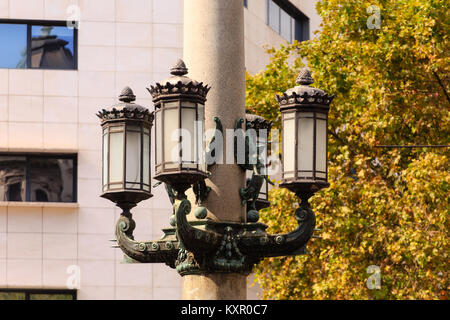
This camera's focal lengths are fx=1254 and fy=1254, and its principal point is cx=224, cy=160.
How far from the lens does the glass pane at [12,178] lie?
30031 mm

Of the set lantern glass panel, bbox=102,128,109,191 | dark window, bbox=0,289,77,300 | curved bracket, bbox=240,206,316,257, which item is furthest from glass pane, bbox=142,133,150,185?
dark window, bbox=0,289,77,300

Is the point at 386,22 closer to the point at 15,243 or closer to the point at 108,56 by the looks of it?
the point at 108,56

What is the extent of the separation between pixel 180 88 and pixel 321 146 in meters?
1.34

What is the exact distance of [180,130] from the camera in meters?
9.36

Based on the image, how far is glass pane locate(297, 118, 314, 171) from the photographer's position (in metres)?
9.95

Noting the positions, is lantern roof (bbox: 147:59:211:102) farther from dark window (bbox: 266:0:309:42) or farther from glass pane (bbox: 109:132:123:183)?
dark window (bbox: 266:0:309:42)

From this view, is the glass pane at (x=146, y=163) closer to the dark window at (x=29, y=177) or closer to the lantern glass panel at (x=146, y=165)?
the lantern glass panel at (x=146, y=165)

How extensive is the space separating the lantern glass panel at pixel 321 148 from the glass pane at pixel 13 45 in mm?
21492

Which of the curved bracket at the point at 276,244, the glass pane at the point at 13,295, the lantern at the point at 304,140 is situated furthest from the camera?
the glass pane at the point at 13,295

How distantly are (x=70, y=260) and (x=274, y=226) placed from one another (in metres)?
6.47

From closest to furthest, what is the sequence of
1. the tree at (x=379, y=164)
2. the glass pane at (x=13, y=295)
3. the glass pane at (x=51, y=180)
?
the tree at (x=379, y=164)
the glass pane at (x=13, y=295)
the glass pane at (x=51, y=180)

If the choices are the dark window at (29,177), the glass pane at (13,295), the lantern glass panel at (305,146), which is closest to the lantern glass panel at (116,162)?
the lantern glass panel at (305,146)

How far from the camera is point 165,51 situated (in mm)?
31453

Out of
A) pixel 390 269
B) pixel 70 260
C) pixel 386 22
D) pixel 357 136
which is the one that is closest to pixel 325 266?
pixel 390 269
